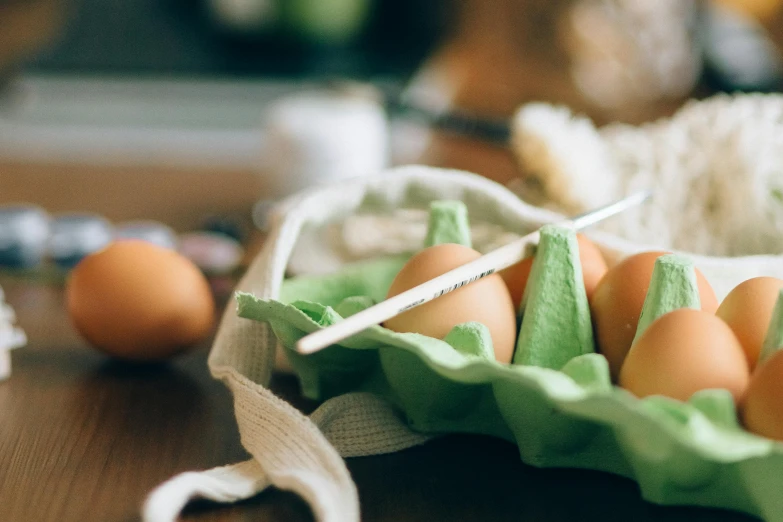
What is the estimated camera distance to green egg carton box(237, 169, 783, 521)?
30 cm

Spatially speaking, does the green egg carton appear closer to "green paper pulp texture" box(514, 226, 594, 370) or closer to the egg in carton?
"green paper pulp texture" box(514, 226, 594, 370)

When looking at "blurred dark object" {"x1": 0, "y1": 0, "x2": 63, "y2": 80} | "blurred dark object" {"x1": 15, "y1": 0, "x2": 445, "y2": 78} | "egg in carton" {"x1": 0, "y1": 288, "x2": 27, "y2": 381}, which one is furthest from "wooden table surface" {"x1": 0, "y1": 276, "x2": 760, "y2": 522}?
"blurred dark object" {"x1": 0, "y1": 0, "x2": 63, "y2": 80}

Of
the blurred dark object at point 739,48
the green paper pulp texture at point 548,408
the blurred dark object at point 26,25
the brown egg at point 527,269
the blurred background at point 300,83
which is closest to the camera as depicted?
the green paper pulp texture at point 548,408

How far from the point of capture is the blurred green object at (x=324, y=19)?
2.04 metres

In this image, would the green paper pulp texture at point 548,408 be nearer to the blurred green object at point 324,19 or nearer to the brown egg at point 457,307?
the brown egg at point 457,307

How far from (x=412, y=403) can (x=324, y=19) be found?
181 cm

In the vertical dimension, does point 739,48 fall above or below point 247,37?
above

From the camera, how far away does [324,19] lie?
208 centimetres

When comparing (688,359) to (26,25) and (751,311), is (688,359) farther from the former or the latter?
(26,25)

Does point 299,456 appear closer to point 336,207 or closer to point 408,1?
point 336,207

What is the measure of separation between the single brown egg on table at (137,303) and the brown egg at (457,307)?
16 centimetres

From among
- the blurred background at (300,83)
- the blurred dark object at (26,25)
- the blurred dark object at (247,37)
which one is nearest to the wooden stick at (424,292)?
the blurred background at (300,83)

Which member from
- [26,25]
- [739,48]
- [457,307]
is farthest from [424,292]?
[26,25]

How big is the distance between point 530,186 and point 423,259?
287 mm
